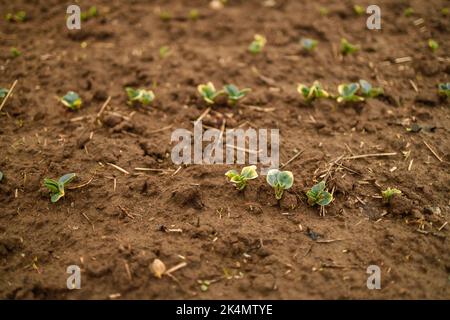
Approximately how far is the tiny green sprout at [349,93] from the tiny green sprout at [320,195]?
1.01 m

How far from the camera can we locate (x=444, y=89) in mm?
3305

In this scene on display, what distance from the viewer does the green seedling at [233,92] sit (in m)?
3.25

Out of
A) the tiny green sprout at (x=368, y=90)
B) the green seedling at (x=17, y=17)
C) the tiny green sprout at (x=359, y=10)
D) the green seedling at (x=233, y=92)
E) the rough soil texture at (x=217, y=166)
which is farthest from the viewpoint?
the tiny green sprout at (x=359, y=10)

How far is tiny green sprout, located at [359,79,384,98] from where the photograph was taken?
3.37 metres

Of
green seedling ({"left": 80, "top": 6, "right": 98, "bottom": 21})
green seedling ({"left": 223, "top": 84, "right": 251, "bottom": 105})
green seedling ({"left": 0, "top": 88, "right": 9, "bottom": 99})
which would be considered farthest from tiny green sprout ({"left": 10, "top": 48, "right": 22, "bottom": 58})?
green seedling ({"left": 223, "top": 84, "right": 251, "bottom": 105})

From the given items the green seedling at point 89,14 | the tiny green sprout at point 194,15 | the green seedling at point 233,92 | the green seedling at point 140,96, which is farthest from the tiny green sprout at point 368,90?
the green seedling at point 89,14

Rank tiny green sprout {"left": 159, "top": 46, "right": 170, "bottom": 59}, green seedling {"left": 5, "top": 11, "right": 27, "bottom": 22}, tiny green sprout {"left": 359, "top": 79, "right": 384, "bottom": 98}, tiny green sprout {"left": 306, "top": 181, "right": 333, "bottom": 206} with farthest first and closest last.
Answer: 1. green seedling {"left": 5, "top": 11, "right": 27, "bottom": 22}
2. tiny green sprout {"left": 159, "top": 46, "right": 170, "bottom": 59}
3. tiny green sprout {"left": 359, "top": 79, "right": 384, "bottom": 98}
4. tiny green sprout {"left": 306, "top": 181, "right": 333, "bottom": 206}

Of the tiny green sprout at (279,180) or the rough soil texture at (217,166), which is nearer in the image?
the rough soil texture at (217,166)

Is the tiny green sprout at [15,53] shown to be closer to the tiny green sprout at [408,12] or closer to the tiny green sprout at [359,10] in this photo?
the tiny green sprout at [359,10]

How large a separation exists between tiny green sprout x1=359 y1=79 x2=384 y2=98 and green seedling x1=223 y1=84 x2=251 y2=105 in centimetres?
97

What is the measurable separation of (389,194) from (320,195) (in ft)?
1.44

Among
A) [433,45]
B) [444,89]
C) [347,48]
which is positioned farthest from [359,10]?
[444,89]

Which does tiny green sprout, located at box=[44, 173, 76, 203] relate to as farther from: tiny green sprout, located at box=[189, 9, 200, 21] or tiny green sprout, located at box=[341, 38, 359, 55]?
tiny green sprout, located at box=[341, 38, 359, 55]
